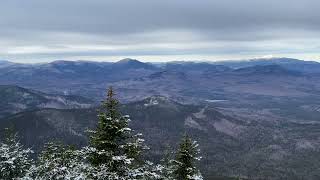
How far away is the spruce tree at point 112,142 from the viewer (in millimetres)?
36688

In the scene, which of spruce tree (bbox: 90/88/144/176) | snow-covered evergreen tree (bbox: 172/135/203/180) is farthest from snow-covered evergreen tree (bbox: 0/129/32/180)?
snow-covered evergreen tree (bbox: 172/135/203/180)

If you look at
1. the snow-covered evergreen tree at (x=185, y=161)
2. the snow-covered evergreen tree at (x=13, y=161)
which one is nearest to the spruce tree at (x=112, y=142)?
the snow-covered evergreen tree at (x=185, y=161)

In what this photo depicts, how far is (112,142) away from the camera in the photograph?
36.9m

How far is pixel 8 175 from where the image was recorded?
54.7 metres

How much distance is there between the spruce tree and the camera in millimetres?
36688

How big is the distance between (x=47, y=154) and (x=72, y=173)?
11372 mm

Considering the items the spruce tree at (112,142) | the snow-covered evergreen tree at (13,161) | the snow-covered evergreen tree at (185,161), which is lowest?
the snow-covered evergreen tree at (13,161)

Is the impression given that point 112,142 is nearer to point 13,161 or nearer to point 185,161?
point 185,161

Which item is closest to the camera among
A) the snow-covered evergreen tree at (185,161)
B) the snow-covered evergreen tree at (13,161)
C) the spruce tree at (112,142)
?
the spruce tree at (112,142)

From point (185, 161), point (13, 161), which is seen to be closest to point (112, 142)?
point (185, 161)

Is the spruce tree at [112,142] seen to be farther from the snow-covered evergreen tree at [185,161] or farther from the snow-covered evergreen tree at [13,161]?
the snow-covered evergreen tree at [13,161]

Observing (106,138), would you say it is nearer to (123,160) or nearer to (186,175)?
(123,160)

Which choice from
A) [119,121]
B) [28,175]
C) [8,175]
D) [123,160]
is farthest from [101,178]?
[8,175]

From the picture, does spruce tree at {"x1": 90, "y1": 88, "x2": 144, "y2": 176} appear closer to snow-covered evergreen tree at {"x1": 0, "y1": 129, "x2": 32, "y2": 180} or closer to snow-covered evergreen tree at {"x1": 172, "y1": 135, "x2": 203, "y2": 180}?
snow-covered evergreen tree at {"x1": 172, "y1": 135, "x2": 203, "y2": 180}
